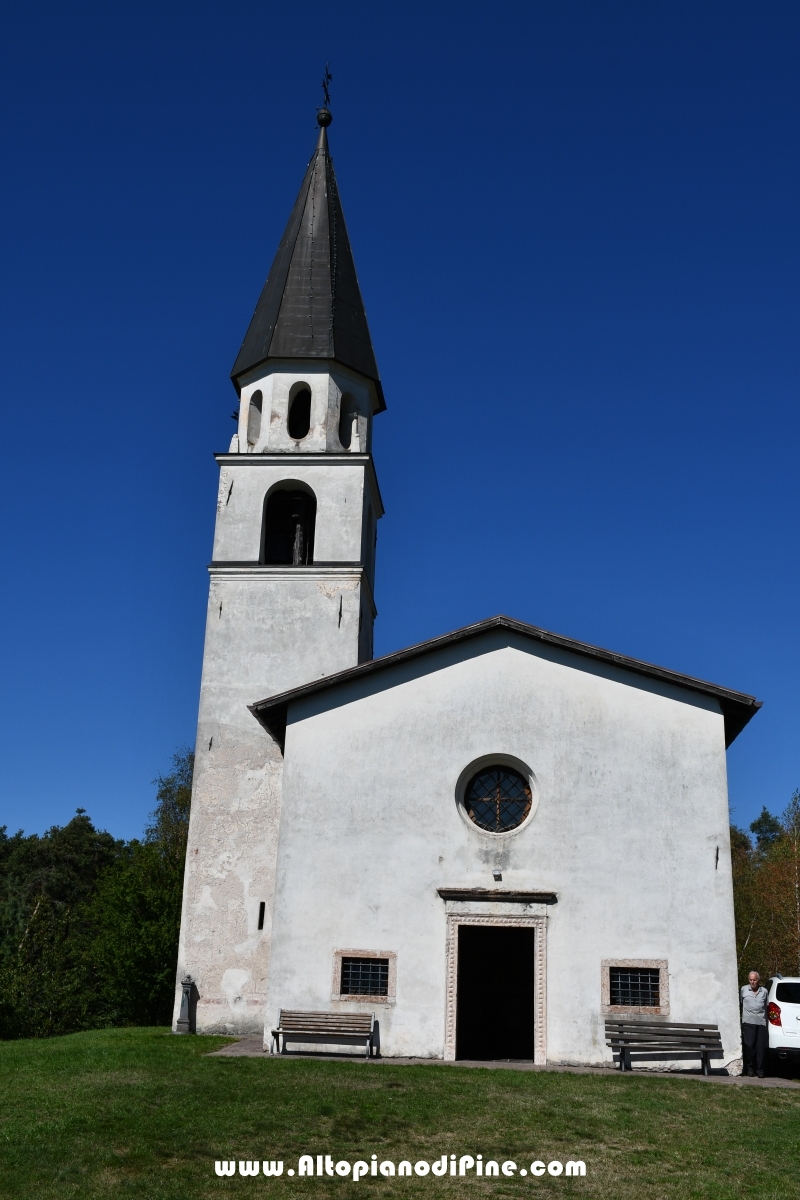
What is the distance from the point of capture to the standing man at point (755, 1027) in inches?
631

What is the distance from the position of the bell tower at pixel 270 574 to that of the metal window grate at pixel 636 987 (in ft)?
25.3

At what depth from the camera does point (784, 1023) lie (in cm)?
1588

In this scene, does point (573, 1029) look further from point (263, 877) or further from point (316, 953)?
point (263, 877)

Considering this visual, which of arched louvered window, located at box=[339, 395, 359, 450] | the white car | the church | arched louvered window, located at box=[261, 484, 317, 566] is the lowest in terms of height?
the white car

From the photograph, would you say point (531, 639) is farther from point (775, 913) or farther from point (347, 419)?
point (775, 913)

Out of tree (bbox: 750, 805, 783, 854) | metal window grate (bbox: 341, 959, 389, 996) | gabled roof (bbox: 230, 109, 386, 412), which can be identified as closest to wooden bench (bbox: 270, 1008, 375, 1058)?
metal window grate (bbox: 341, 959, 389, 996)

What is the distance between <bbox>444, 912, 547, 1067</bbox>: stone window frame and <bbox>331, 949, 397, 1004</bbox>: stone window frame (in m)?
0.91

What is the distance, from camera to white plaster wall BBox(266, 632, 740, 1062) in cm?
1705

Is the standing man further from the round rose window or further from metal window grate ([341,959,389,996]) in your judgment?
metal window grate ([341,959,389,996])

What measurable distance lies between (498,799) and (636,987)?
12.3 ft

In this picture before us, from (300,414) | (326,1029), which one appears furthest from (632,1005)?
(300,414)

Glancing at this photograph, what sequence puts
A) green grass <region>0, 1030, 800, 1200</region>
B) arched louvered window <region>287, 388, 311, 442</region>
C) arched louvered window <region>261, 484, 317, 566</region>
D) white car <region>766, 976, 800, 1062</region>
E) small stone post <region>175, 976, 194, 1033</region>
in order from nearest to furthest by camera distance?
green grass <region>0, 1030, 800, 1200</region> → white car <region>766, 976, 800, 1062</region> → small stone post <region>175, 976, 194, 1033</region> → arched louvered window <region>261, 484, 317, 566</region> → arched louvered window <region>287, 388, 311, 442</region>

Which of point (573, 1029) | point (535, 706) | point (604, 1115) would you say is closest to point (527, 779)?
point (535, 706)

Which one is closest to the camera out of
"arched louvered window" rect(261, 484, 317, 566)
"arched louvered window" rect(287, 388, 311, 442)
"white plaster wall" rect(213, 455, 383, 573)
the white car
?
the white car
